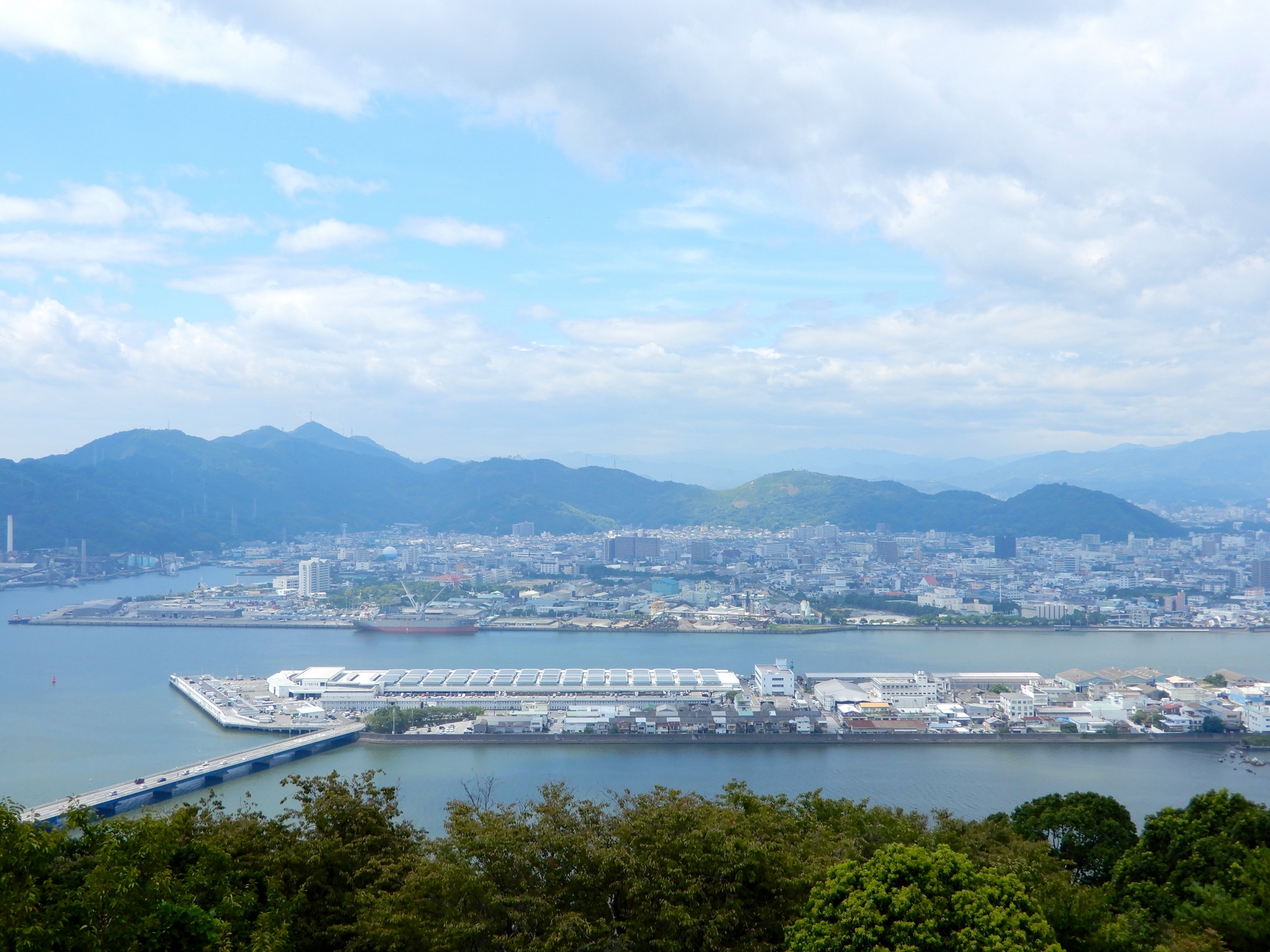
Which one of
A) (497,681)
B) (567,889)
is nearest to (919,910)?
(567,889)

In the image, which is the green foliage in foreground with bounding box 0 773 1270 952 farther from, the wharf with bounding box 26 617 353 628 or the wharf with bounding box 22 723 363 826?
the wharf with bounding box 26 617 353 628

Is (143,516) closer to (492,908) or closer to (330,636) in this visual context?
(330,636)

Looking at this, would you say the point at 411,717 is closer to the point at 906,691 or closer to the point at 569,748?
the point at 569,748

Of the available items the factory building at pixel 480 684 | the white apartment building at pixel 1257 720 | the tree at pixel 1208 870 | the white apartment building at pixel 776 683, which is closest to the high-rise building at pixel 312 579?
the factory building at pixel 480 684

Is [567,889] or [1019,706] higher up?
[567,889]

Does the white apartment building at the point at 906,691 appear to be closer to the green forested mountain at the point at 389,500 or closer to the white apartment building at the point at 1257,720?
the white apartment building at the point at 1257,720

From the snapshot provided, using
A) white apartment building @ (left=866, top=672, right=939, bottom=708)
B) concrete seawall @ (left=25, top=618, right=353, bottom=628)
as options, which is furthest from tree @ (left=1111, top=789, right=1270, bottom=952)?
concrete seawall @ (left=25, top=618, right=353, bottom=628)
